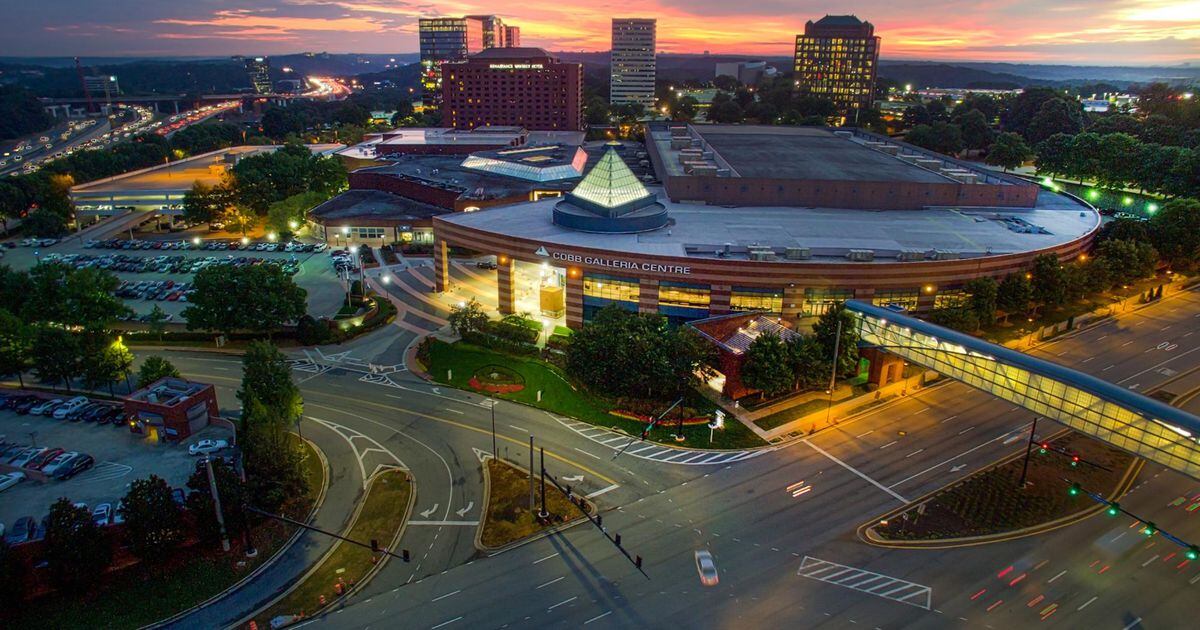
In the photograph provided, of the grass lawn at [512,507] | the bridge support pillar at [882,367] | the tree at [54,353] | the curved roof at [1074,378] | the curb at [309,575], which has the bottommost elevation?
the curb at [309,575]

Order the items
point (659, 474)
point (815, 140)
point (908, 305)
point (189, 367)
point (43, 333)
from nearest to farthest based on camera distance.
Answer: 1. point (659, 474)
2. point (43, 333)
3. point (189, 367)
4. point (908, 305)
5. point (815, 140)

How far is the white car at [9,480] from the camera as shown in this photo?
51.2 metres

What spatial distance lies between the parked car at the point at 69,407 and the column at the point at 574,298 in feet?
165

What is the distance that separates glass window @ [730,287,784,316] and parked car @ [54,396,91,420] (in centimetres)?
6638

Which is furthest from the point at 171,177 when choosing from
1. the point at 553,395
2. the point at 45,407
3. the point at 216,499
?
the point at 216,499

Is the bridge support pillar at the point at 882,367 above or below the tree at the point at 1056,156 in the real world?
below

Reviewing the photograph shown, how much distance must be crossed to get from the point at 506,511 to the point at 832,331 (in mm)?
38329

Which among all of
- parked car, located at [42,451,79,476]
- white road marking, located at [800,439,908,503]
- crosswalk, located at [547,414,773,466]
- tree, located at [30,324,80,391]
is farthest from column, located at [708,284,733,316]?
tree, located at [30,324,80,391]

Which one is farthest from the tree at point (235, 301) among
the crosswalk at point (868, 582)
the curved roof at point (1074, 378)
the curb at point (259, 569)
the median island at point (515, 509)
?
the curved roof at point (1074, 378)

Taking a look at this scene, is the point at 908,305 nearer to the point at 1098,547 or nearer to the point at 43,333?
the point at 1098,547

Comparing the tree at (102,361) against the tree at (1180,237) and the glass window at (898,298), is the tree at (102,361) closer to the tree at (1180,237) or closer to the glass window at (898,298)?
the glass window at (898,298)

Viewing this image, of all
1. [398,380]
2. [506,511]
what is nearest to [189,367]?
[398,380]

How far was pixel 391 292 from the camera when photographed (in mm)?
102750

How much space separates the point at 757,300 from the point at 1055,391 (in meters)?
33.0
